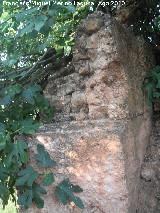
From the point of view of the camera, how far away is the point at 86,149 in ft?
5.74

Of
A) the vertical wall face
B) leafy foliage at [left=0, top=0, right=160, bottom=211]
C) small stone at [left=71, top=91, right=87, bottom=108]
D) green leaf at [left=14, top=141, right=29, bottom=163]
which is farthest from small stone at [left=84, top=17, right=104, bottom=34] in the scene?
green leaf at [left=14, top=141, right=29, bottom=163]

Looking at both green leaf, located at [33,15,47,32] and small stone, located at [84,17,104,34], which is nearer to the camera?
green leaf, located at [33,15,47,32]

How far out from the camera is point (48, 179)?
5.64 ft

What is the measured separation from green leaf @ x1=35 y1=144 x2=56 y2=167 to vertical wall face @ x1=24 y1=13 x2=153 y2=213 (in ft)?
0.30

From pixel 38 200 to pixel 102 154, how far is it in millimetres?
413

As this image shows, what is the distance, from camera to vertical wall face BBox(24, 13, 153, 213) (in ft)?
5.63

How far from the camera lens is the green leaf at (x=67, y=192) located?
1.72 metres

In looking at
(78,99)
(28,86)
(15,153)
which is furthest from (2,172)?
(78,99)

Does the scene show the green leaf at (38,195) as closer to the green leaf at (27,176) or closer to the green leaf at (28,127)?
the green leaf at (27,176)

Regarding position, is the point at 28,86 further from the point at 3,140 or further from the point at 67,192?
the point at 67,192

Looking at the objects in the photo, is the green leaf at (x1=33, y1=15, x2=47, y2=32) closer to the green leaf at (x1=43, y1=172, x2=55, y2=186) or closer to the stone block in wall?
the stone block in wall

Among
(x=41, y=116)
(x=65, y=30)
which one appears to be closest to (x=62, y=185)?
(x=41, y=116)

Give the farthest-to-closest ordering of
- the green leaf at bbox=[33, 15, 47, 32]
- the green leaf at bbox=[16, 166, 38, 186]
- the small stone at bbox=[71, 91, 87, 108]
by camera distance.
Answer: the small stone at bbox=[71, 91, 87, 108], the green leaf at bbox=[16, 166, 38, 186], the green leaf at bbox=[33, 15, 47, 32]

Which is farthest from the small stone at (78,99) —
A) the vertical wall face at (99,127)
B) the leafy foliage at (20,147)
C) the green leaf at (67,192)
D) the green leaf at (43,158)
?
the green leaf at (67,192)
